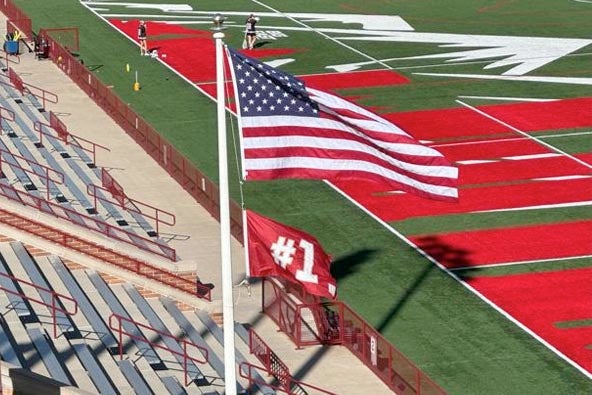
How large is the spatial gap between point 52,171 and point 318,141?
17531mm

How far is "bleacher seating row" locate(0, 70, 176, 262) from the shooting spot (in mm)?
36719

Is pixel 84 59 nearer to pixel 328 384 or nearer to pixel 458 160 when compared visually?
pixel 458 160

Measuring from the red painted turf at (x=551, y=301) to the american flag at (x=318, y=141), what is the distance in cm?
943

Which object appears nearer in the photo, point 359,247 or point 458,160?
point 359,247

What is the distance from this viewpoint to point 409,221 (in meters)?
42.1

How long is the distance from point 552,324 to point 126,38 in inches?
1411

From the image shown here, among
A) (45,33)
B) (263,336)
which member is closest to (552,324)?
(263,336)

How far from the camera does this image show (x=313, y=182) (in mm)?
45656

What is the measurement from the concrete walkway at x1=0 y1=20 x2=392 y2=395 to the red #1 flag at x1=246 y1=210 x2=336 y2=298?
383 cm

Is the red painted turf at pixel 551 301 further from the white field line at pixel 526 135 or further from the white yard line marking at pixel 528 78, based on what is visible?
the white yard line marking at pixel 528 78

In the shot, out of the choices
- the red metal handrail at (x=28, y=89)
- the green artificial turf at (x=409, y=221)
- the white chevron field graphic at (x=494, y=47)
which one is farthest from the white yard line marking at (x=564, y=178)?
the red metal handrail at (x=28, y=89)

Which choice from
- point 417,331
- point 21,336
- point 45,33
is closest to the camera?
point 21,336

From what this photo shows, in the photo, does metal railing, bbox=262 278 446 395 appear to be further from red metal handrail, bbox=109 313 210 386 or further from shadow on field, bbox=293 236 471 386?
shadow on field, bbox=293 236 471 386

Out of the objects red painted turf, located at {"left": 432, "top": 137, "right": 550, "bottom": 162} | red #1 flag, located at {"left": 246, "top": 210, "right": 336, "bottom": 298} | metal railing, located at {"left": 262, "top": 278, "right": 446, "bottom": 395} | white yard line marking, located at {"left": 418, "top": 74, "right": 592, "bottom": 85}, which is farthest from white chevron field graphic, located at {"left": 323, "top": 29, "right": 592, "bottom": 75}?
red #1 flag, located at {"left": 246, "top": 210, "right": 336, "bottom": 298}
